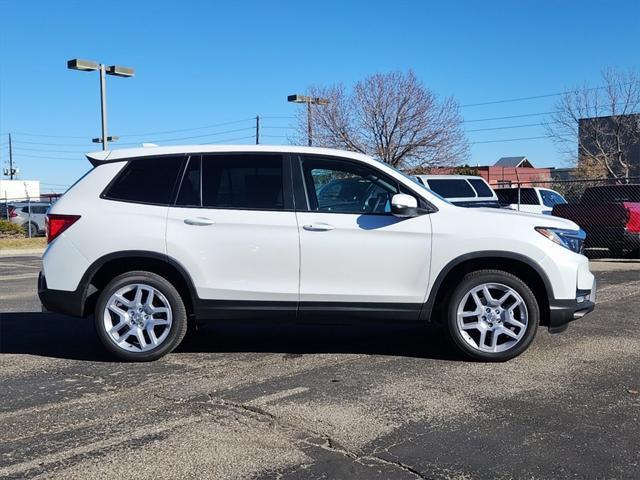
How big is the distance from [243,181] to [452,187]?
494 inches

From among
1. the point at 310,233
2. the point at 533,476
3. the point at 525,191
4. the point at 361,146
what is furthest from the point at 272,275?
the point at 361,146

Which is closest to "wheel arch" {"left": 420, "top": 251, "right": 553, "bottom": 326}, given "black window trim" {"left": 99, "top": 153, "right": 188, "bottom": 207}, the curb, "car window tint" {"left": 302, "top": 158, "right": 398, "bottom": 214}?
"car window tint" {"left": 302, "top": 158, "right": 398, "bottom": 214}

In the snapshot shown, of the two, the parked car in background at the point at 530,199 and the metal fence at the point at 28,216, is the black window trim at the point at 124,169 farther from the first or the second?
the metal fence at the point at 28,216

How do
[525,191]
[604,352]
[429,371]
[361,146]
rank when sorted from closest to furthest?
[429,371] → [604,352] → [525,191] → [361,146]

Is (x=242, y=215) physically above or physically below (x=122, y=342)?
above

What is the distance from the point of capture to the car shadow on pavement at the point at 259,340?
630 centimetres

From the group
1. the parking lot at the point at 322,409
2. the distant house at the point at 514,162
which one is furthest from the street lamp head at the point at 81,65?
the distant house at the point at 514,162

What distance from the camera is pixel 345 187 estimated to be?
5.91 m

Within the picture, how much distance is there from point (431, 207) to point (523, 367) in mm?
1562

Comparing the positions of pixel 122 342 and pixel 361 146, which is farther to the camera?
pixel 361 146

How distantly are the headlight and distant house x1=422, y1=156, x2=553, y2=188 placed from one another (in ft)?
86.0

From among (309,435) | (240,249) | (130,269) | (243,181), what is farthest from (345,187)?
(309,435)

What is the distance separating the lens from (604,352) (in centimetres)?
616

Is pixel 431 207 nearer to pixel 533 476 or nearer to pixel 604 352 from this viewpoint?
pixel 604 352
